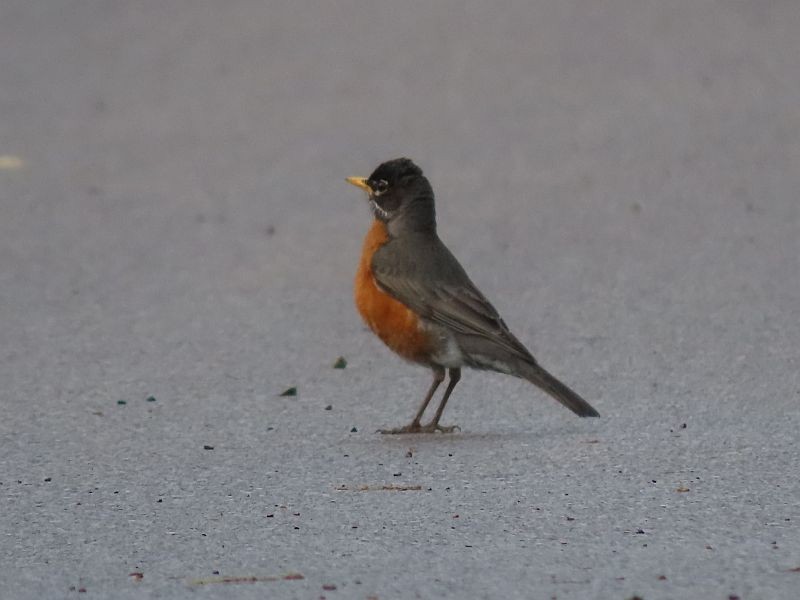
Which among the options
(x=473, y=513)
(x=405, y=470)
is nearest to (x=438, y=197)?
(x=405, y=470)

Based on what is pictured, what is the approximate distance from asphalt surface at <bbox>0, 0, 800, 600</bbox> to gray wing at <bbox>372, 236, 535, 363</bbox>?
0.36 meters

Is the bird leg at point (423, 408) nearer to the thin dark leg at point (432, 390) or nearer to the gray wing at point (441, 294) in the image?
the thin dark leg at point (432, 390)

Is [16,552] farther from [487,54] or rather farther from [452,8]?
[452,8]

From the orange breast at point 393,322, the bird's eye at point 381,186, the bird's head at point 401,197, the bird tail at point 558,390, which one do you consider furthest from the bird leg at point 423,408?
the bird's eye at point 381,186

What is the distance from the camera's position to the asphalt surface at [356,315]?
18.2ft

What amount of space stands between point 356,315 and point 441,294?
6.15 ft

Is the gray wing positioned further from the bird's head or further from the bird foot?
the bird foot

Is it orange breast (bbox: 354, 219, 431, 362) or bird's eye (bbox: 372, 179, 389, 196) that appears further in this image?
bird's eye (bbox: 372, 179, 389, 196)

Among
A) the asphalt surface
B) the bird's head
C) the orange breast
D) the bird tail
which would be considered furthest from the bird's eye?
the bird tail

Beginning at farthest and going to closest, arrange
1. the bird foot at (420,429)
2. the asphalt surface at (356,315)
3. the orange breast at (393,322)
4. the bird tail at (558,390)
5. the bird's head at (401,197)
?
1. the bird's head at (401,197)
2. the orange breast at (393,322)
3. the bird foot at (420,429)
4. the bird tail at (558,390)
5. the asphalt surface at (356,315)

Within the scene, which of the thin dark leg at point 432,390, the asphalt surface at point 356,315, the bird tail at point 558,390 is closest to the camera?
the asphalt surface at point 356,315

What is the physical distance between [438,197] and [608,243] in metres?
1.49

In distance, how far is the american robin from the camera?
7469mm

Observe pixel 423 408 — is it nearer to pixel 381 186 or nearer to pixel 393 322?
pixel 393 322
